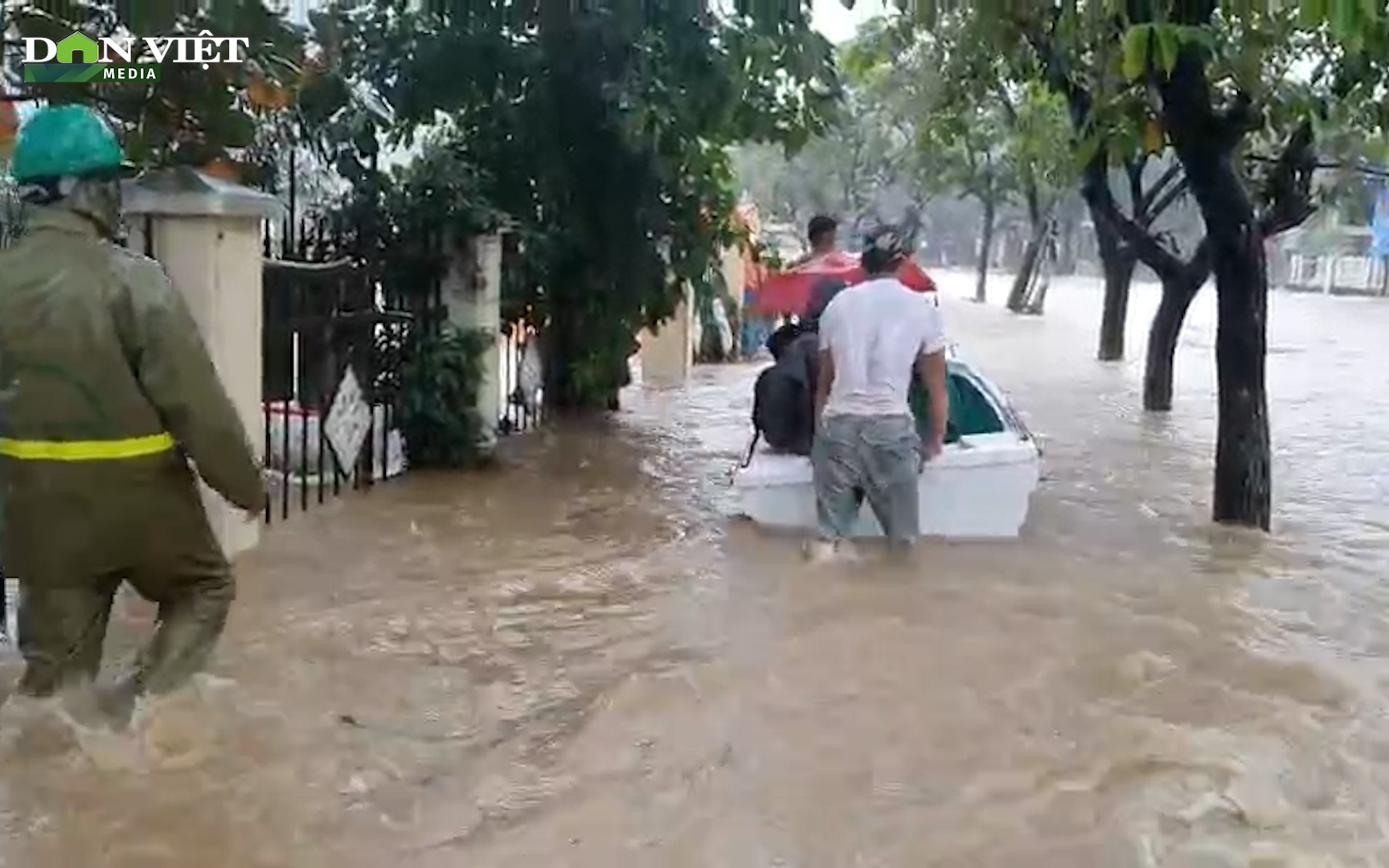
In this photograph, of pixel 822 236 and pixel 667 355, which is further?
pixel 667 355

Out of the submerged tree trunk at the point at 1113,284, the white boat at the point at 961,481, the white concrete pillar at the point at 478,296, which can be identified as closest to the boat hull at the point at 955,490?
the white boat at the point at 961,481

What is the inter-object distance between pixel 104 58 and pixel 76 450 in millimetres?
3330

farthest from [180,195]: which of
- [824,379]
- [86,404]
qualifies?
[824,379]

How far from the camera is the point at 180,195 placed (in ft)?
22.8

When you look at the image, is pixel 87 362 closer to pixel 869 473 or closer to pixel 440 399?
pixel 869 473

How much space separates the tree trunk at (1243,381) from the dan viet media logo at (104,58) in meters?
5.26

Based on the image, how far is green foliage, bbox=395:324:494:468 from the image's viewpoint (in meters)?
10.4

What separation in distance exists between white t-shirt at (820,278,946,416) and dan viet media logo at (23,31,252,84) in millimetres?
3026

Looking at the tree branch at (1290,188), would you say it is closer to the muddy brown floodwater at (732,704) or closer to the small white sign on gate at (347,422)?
the muddy brown floodwater at (732,704)

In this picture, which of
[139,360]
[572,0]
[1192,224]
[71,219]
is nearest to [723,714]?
[139,360]

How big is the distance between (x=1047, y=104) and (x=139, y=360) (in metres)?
11.8

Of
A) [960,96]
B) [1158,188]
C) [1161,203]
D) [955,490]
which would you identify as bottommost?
[955,490]

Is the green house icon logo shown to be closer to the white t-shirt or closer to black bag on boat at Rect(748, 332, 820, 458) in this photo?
the white t-shirt

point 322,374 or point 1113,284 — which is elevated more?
point 1113,284
